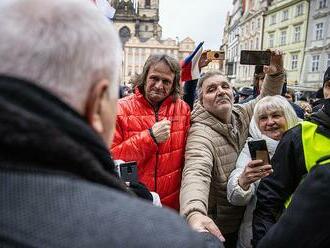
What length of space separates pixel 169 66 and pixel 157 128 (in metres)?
0.47

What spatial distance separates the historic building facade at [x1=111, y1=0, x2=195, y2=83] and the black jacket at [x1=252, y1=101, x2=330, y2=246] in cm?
7470

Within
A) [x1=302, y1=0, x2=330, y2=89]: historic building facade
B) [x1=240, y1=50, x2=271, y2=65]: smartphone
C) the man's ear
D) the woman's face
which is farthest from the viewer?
[x1=302, y1=0, x2=330, y2=89]: historic building facade

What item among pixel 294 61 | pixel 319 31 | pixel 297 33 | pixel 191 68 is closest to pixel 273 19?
pixel 297 33

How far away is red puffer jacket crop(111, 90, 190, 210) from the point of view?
234 cm

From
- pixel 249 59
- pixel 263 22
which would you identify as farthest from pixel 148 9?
pixel 249 59

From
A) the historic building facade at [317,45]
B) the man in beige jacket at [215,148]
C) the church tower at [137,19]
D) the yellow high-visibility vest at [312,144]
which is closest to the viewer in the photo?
the yellow high-visibility vest at [312,144]

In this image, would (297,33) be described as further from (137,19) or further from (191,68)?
(137,19)

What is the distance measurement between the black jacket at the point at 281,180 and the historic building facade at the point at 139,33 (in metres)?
74.7

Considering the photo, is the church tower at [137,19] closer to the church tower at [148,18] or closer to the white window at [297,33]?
the church tower at [148,18]

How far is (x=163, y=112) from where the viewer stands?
250 cm

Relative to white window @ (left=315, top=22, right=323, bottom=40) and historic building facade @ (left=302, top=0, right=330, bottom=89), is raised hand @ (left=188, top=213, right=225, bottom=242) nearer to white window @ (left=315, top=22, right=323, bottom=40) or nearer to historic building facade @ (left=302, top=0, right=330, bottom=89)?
historic building facade @ (left=302, top=0, right=330, bottom=89)

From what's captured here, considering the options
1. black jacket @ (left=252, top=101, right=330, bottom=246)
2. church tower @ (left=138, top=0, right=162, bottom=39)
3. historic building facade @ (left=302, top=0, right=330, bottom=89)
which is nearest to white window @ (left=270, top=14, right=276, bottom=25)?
historic building facade @ (left=302, top=0, right=330, bottom=89)

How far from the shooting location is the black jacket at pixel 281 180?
1.68 meters

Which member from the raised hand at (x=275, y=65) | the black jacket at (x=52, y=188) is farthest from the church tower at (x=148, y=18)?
the black jacket at (x=52, y=188)
